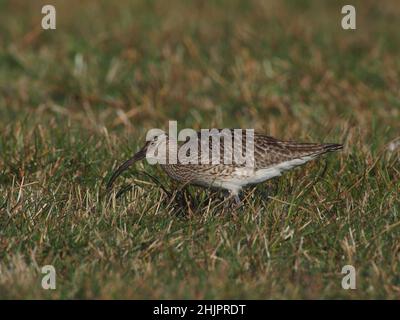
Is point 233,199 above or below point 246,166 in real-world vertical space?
below

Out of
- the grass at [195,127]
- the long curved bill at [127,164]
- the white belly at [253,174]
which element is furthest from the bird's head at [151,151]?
the white belly at [253,174]

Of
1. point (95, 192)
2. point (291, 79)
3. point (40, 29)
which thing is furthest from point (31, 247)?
point (40, 29)

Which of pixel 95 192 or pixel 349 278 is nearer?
pixel 349 278

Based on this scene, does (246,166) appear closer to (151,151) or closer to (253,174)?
(253,174)

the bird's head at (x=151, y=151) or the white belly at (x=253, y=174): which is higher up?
the bird's head at (x=151, y=151)

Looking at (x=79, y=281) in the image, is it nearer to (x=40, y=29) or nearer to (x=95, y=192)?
(x=95, y=192)

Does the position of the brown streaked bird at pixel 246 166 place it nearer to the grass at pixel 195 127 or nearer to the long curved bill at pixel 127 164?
the long curved bill at pixel 127 164

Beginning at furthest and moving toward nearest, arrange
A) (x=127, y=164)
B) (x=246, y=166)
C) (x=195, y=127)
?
1. (x=195, y=127)
2. (x=127, y=164)
3. (x=246, y=166)

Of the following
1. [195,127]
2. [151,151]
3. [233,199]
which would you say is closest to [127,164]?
[151,151]
